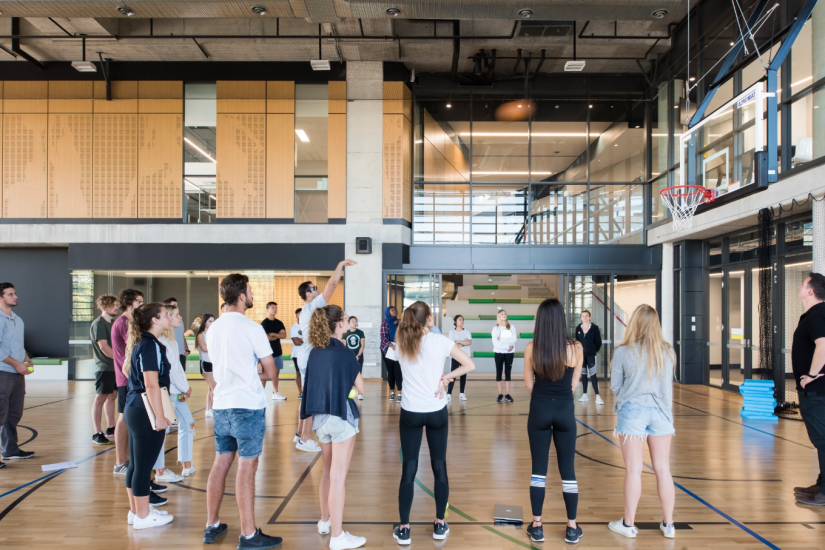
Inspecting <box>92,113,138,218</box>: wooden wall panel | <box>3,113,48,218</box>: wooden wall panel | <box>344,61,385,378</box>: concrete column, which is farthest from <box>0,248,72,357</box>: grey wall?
<box>344,61,385,378</box>: concrete column

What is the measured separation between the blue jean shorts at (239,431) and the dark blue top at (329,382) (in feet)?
1.07

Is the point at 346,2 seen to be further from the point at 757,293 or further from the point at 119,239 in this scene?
the point at 757,293

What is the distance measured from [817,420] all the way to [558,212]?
28.8ft

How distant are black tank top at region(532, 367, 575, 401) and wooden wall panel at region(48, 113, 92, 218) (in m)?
12.1

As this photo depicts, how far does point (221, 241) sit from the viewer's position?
39.6 feet

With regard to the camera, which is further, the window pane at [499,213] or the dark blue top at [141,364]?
the window pane at [499,213]

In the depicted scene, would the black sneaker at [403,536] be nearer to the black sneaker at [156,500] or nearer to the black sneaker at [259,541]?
the black sneaker at [259,541]

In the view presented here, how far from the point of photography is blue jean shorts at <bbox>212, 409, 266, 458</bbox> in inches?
137

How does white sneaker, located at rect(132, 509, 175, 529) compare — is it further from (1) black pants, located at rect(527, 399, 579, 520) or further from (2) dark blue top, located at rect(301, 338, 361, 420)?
(1) black pants, located at rect(527, 399, 579, 520)

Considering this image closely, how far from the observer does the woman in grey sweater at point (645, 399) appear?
362 cm

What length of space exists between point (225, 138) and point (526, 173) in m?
7.17

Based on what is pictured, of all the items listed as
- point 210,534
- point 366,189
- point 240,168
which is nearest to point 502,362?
point 366,189

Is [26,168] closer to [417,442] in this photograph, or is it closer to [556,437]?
[417,442]

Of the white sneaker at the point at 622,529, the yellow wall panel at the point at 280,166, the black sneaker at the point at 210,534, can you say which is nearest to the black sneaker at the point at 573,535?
the white sneaker at the point at 622,529
